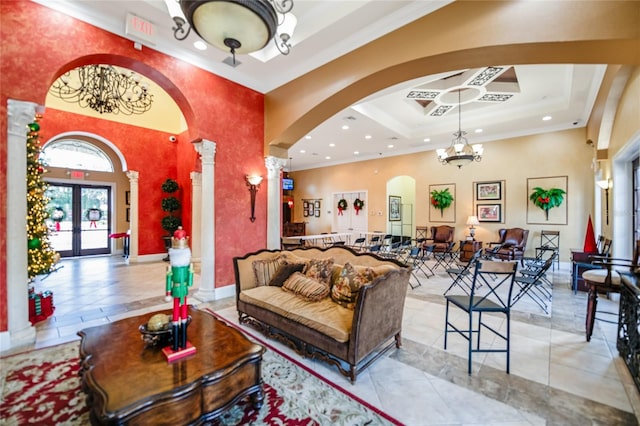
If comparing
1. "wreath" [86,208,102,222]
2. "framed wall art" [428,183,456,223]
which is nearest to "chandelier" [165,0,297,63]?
"framed wall art" [428,183,456,223]

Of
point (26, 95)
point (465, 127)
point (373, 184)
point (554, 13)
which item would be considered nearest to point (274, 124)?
point (26, 95)

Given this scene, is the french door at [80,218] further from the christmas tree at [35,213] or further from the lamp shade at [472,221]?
the lamp shade at [472,221]

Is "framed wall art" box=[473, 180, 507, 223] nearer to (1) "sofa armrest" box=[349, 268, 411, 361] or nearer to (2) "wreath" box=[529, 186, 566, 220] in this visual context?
(2) "wreath" box=[529, 186, 566, 220]

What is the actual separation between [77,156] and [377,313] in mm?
10443

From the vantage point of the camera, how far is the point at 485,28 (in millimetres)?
2791

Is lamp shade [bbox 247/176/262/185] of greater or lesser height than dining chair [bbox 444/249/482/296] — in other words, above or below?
above

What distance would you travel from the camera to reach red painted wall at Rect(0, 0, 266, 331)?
9.52 ft

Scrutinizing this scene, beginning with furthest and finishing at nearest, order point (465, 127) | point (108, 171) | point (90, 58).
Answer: point (108, 171)
point (465, 127)
point (90, 58)

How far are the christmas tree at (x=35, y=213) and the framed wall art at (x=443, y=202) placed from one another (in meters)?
9.01

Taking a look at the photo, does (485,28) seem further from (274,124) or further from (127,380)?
(127,380)

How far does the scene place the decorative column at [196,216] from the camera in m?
7.38

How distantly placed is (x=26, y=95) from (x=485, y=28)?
4.97 meters

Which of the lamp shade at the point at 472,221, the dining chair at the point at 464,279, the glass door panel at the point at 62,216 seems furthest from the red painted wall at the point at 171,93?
the lamp shade at the point at 472,221

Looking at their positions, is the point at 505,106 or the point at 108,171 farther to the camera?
the point at 108,171
